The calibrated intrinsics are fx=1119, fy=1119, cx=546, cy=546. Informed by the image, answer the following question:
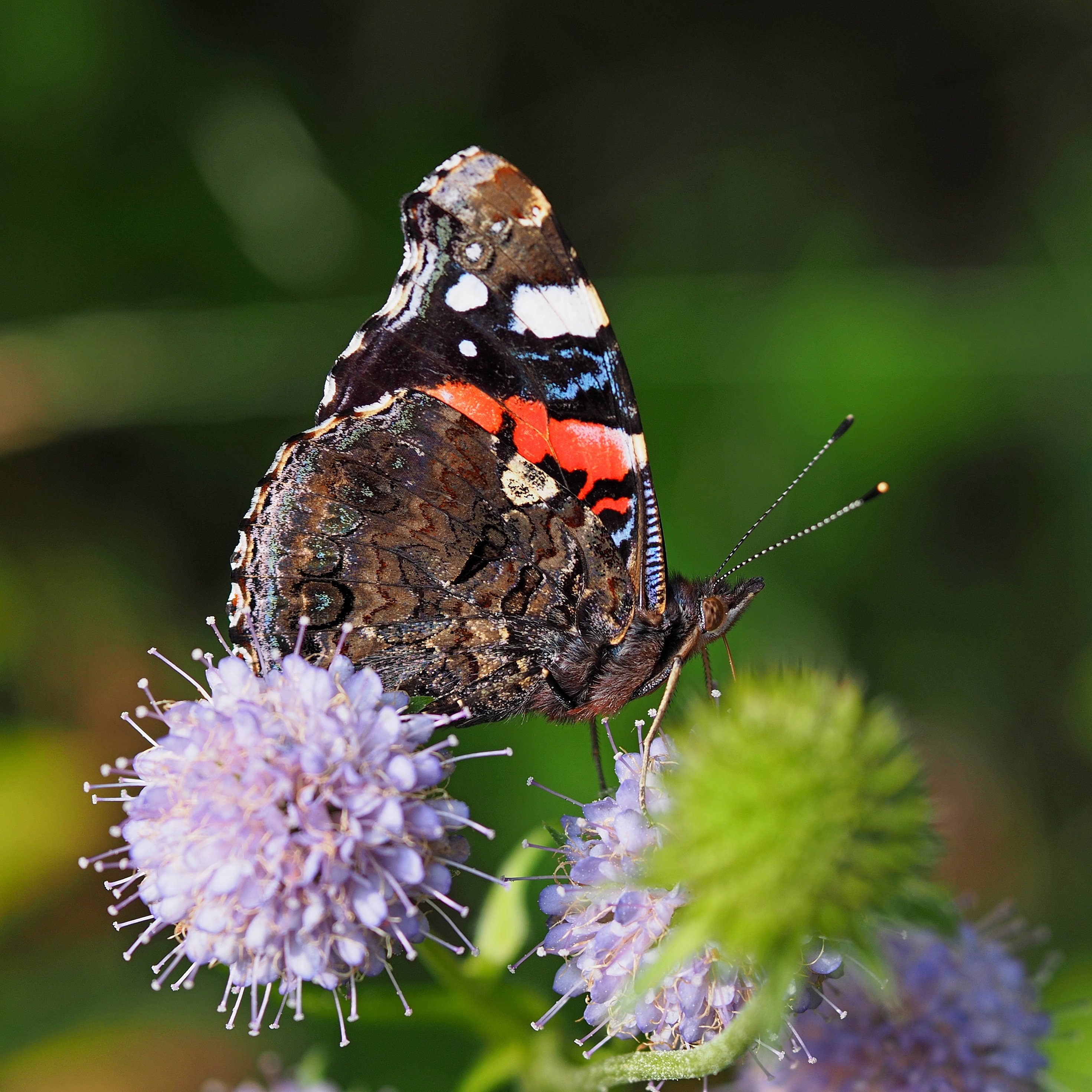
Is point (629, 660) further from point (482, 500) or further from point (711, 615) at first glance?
point (482, 500)

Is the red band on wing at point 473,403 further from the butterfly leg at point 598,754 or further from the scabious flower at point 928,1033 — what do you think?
the scabious flower at point 928,1033

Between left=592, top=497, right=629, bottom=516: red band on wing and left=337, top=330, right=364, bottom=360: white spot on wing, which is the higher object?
left=337, top=330, right=364, bottom=360: white spot on wing

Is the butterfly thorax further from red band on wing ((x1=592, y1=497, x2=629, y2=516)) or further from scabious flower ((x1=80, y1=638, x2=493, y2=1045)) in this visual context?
scabious flower ((x1=80, y1=638, x2=493, y2=1045))

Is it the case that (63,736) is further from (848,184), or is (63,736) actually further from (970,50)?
(970,50)

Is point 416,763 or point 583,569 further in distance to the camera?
point 583,569

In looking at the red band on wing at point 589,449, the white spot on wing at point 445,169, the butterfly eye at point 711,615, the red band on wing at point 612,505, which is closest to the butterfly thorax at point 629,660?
the butterfly eye at point 711,615

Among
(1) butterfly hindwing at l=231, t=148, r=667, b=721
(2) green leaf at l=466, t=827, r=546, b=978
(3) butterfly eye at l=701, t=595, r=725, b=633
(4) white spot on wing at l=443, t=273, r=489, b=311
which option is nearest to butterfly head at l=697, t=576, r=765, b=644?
(3) butterfly eye at l=701, t=595, r=725, b=633

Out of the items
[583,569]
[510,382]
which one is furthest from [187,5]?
[583,569]
